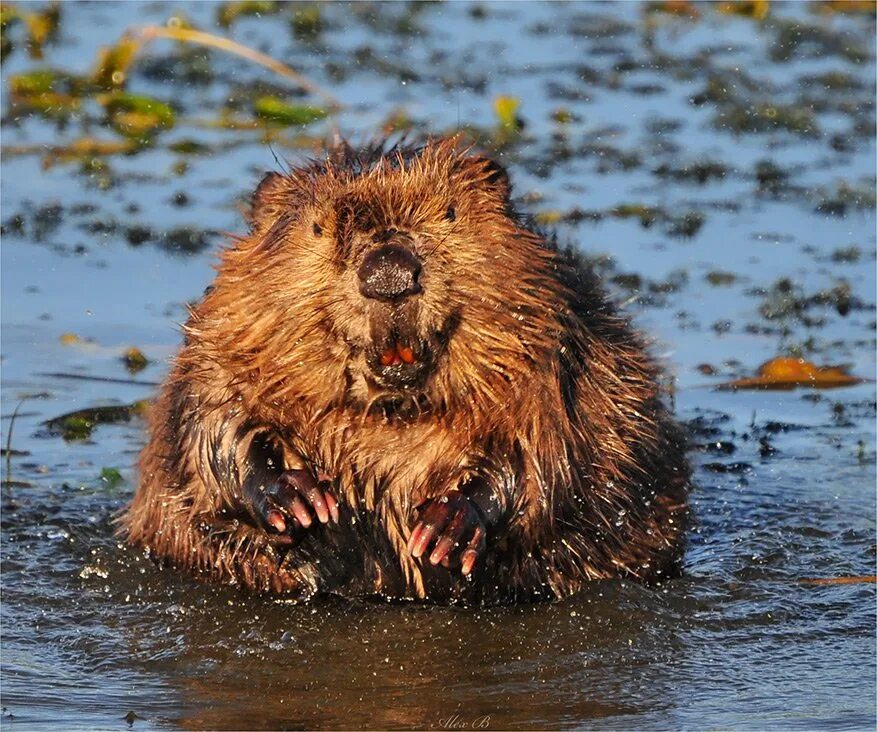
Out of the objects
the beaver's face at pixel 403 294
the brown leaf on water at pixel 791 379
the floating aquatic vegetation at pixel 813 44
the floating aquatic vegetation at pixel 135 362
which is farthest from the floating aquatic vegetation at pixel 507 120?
the beaver's face at pixel 403 294

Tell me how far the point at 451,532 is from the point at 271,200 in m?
0.89

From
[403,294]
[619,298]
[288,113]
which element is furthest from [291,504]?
[288,113]

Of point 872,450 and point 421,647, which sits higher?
point 872,450

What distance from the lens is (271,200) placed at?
14.8 ft

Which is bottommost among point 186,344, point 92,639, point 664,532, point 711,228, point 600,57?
point 92,639

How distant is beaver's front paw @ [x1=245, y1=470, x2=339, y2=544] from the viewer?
14.0ft

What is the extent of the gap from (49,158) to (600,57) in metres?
3.47

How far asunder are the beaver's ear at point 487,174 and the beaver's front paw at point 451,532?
2.30ft

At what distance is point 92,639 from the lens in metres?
4.41

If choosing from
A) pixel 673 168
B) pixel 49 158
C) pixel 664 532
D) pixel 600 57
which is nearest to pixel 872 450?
pixel 664 532

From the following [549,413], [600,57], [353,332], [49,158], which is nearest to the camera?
[353,332]

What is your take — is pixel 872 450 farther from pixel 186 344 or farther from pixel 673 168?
pixel 673 168

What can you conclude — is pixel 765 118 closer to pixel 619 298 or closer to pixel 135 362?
pixel 135 362

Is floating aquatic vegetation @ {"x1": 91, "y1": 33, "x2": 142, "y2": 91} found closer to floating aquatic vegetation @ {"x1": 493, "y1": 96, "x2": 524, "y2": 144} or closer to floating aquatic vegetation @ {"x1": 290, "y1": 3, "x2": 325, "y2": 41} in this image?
floating aquatic vegetation @ {"x1": 290, "y1": 3, "x2": 325, "y2": 41}
